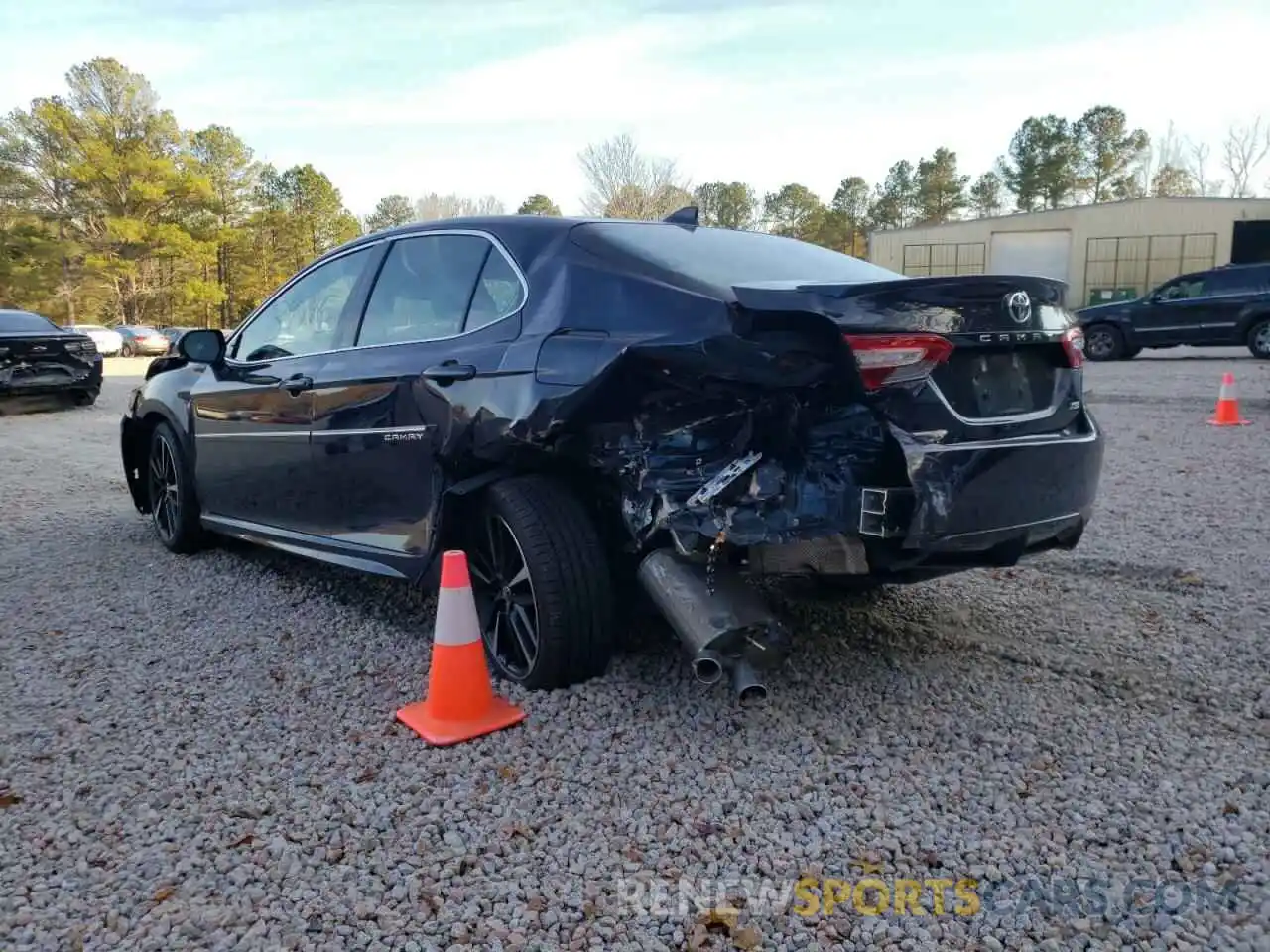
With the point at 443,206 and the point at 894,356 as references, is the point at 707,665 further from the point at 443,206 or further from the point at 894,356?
the point at 443,206

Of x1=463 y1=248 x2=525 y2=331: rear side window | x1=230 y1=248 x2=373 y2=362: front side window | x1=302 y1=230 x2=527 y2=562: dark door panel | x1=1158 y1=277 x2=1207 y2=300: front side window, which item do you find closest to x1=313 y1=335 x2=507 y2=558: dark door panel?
x1=302 y1=230 x2=527 y2=562: dark door panel

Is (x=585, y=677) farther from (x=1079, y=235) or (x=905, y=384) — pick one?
(x=1079, y=235)

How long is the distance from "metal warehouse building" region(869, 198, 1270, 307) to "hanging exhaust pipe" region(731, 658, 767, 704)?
1412 inches

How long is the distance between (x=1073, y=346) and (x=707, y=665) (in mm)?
1649

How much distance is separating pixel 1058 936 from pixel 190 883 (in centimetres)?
198

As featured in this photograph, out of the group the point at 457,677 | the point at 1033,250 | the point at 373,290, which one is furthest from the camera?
the point at 1033,250

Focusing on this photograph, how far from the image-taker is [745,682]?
284 cm

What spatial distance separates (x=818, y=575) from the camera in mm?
2914

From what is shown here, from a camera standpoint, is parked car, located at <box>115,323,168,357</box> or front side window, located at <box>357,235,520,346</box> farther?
parked car, located at <box>115,323,168,357</box>

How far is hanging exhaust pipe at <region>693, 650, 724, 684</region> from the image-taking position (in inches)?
111

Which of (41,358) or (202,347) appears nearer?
(202,347)

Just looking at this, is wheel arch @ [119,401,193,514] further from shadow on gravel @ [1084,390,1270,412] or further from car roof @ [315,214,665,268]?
shadow on gravel @ [1084,390,1270,412]

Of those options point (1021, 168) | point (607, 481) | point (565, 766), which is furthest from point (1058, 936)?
point (1021, 168)

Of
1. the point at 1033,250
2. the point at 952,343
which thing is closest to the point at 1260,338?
the point at 952,343
